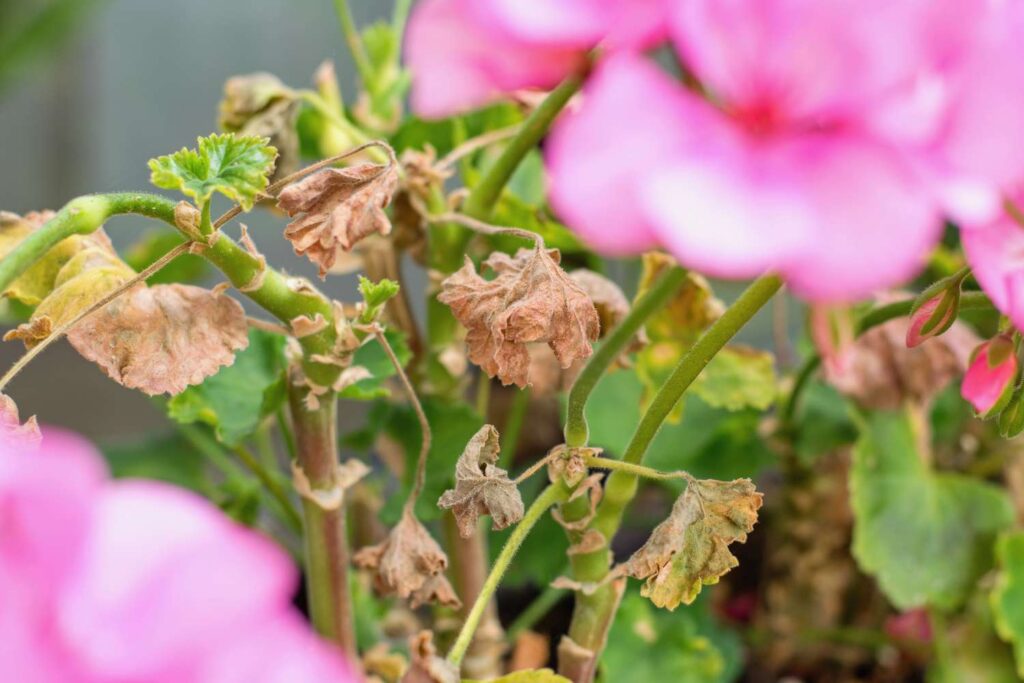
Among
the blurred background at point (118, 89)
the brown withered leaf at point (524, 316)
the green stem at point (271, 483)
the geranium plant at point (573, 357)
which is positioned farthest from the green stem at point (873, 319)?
the blurred background at point (118, 89)

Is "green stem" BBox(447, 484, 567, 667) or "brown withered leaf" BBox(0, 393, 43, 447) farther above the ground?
"brown withered leaf" BBox(0, 393, 43, 447)

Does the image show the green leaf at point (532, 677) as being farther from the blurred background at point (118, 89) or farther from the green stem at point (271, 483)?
the blurred background at point (118, 89)

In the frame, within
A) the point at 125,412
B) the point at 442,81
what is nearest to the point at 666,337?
the point at 442,81

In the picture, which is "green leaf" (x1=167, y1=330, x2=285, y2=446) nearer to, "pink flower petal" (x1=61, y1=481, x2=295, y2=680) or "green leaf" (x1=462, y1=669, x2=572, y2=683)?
"green leaf" (x1=462, y1=669, x2=572, y2=683)

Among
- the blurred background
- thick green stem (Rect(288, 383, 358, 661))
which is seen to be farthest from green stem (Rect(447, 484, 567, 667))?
the blurred background

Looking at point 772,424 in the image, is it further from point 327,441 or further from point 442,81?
point 442,81

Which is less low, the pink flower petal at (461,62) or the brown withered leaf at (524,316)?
the pink flower petal at (461,62)

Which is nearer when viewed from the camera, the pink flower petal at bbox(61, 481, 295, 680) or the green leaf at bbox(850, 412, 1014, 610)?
the pink flower petal at bbox(61, 481, 295, 680)
